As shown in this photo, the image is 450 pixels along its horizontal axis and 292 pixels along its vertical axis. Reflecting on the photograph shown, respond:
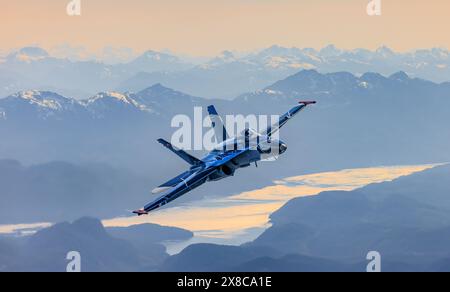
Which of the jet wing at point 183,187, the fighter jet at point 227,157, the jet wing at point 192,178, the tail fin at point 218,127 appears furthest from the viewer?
the tail fin at point 218,127

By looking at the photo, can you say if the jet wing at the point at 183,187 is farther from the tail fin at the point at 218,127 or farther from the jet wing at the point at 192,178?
the tail fin at the point at 218,127

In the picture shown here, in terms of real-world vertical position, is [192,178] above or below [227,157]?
below

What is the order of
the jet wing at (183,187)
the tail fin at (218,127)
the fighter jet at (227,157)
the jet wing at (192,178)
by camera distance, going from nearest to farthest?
1. the jet wing at (183,187)
2. the jet wing at (192,178)
3. the fighter jet at (227,157)
4. the tail fin at (218,127)

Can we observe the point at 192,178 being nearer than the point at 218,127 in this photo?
Yes

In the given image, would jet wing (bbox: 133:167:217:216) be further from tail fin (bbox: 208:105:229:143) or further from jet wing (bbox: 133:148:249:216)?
tail fin (bbox: 208:105:229:143)

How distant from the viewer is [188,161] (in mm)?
120688

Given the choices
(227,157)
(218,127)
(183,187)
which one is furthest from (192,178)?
(218,127)

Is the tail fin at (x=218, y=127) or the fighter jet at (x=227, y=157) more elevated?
the tail fin at (x=218, y=127)

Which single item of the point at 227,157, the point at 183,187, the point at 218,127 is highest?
the point at 218,127

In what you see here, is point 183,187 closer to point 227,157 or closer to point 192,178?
point 192,178

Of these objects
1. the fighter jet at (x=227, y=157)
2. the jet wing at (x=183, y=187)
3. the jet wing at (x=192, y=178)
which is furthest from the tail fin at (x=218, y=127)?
the jet wing at (x=183, y=187)

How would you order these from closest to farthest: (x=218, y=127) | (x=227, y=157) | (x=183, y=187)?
(x=183, y=187) → (x=227, y=157) → (x=218, y=127)
